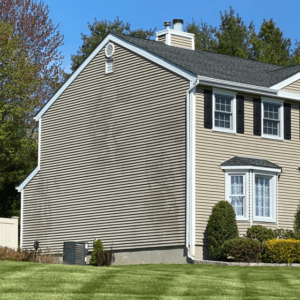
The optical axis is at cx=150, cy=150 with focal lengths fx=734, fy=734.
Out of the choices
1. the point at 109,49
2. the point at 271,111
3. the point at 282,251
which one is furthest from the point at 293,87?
the point at 109,49

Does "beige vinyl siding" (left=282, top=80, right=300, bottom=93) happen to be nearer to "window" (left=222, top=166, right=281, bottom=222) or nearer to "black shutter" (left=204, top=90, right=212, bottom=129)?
"window" (left=222, top=166, right=281, bottom=222)

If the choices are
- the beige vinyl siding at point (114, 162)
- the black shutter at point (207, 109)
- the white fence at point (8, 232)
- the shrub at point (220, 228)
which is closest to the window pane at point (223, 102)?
the black shutter at point (207, 109)

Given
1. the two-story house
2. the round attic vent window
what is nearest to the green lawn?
the two-story house

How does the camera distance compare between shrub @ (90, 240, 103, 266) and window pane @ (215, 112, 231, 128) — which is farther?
shrub @ (90, 240, 103, 266)

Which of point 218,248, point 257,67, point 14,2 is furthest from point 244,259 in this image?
point 14,2

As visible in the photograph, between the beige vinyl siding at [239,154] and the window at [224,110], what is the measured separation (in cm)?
39

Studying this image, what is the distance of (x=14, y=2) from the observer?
5338cm

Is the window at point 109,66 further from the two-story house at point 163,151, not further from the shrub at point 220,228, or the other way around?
the shrub at point 220,228

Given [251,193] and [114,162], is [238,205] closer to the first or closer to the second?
[251,193]

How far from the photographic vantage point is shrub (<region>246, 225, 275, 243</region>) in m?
26.9

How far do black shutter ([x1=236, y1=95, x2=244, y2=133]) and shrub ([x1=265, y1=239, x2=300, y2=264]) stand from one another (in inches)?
197

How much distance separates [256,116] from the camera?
95.8 ft

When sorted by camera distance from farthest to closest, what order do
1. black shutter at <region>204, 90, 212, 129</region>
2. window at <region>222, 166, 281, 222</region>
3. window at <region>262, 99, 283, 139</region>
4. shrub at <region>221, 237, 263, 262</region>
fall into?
window at <region>262, 99, 283, 139</region>, window at <region>222, 166, 281, 222</region>, black shutter at <region>204, 90, 212, 129</region>, shrub at <region>221, 237, 263, 262</region>

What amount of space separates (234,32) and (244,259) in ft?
140
